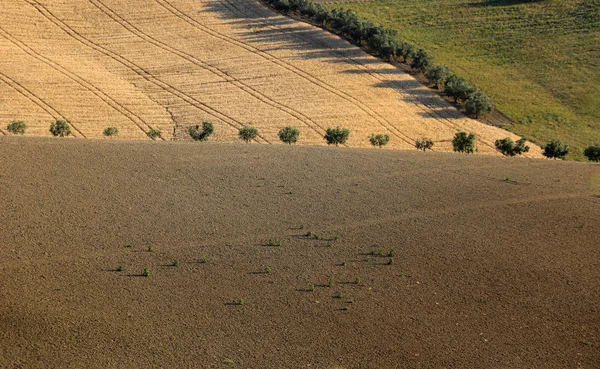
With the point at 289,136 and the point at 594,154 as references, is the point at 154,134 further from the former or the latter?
the point at 594,154

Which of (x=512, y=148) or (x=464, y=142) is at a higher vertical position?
(x=512, y=148)

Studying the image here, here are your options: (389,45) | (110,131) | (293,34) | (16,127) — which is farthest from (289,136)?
(293,34)

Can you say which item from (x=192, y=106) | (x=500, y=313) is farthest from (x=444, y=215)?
(x=192, y=106)

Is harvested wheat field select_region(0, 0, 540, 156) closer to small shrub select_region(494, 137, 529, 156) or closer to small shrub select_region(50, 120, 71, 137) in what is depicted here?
small shrub select_region(50, 120, 71, 137)

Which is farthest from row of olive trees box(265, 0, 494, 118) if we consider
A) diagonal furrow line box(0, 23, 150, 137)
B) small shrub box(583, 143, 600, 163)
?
diagonal furrow line box(0, 23, 150, 137)

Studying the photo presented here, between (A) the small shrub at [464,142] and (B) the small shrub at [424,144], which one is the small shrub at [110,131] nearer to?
(B) the small shrub at [424,144]

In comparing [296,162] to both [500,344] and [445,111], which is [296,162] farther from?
[445,111]
